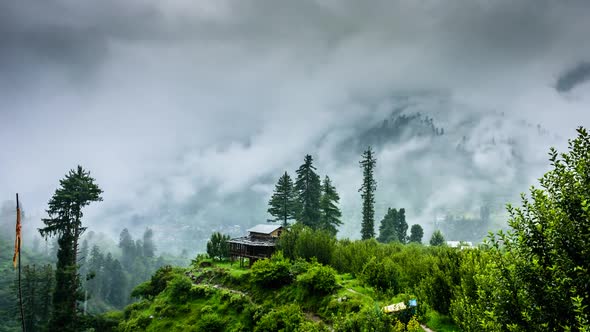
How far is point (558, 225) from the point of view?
7.18 meters

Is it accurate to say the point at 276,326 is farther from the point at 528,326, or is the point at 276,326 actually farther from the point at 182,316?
the point at 528,326

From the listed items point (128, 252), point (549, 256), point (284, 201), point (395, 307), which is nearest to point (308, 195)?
point (284, 201)

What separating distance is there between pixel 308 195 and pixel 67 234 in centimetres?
3902

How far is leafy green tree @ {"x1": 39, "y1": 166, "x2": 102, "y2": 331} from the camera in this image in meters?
36.6

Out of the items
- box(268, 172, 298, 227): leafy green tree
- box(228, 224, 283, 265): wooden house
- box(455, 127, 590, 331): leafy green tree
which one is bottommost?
box(228, 224, 283, 265): wooden house

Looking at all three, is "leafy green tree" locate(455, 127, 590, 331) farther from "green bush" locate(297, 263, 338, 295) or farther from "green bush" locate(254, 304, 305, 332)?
"green bush" locate(297, 263, 338, 295)

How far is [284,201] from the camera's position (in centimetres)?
5972

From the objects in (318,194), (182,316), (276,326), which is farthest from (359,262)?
(318,194)

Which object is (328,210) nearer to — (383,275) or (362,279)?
(362,279)

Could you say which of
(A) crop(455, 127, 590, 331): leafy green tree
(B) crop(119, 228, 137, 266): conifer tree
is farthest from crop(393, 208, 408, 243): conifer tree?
(B) crop(119, 228, 137, 266): conifer tree

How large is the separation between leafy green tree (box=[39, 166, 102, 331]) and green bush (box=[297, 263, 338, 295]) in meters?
30.8

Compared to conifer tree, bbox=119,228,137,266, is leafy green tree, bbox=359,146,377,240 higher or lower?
higher

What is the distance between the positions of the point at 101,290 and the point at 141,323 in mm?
124265

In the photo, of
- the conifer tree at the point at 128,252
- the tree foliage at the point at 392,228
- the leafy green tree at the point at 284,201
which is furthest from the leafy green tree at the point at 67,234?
the conifer tree at the point at 128,252
